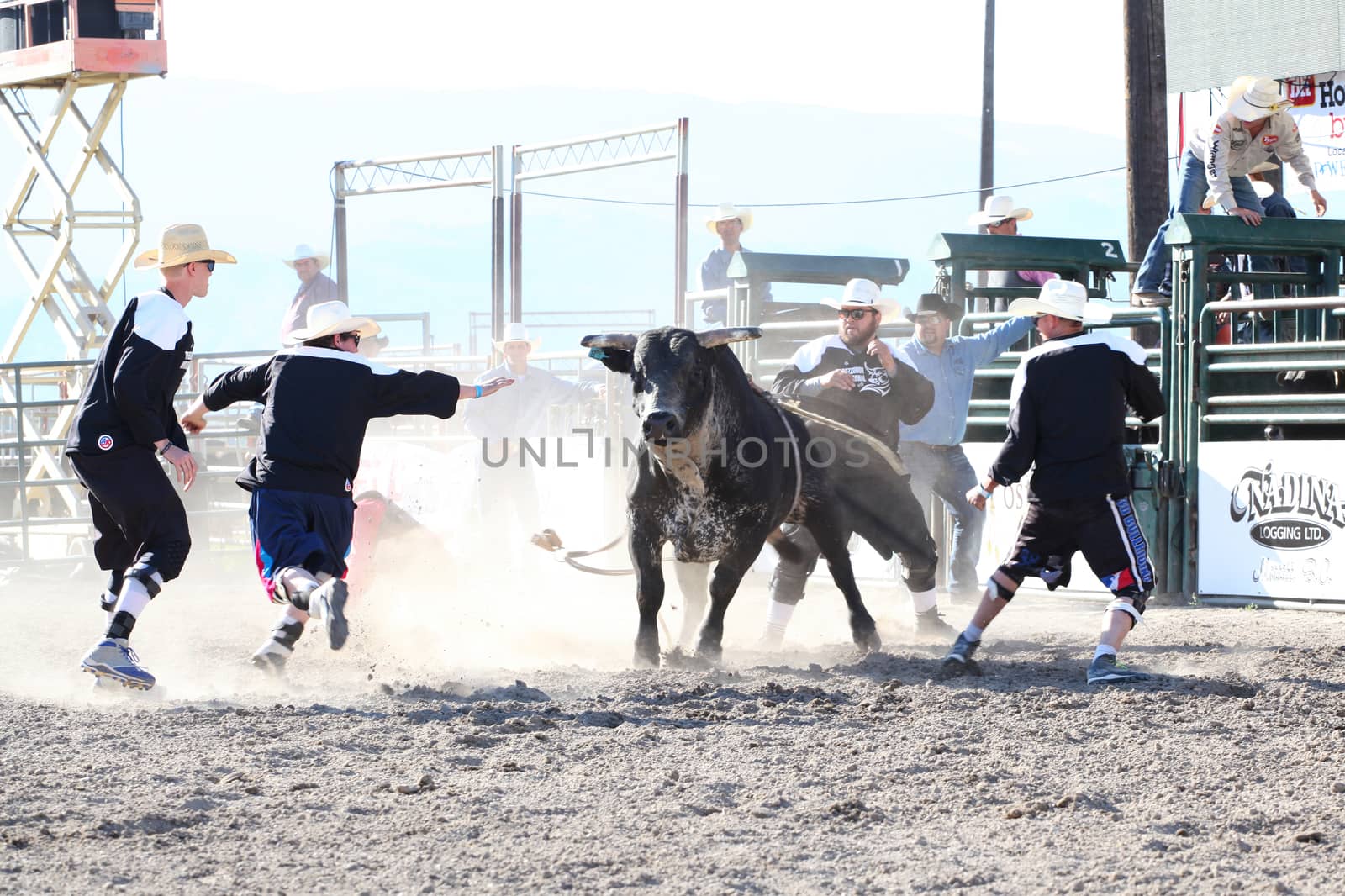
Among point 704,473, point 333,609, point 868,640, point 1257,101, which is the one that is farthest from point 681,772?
point 1257,101

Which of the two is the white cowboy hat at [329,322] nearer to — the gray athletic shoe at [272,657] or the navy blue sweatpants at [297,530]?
the navy blue sweatpants at [297,530]

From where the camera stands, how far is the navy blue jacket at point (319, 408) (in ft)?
20.2

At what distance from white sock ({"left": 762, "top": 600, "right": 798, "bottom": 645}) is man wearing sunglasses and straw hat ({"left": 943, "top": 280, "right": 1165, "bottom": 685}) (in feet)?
4.86

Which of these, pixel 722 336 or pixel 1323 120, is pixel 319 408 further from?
pixel 1323 120

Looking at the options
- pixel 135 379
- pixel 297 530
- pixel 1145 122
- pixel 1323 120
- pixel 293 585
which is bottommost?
pixel 293 585

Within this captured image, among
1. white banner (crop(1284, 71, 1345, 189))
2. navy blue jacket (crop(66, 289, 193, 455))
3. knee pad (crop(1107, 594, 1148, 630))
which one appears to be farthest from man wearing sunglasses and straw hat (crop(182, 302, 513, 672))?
white banner (crop(1284, 71, 1345, 189))

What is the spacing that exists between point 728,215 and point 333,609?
7.72 m

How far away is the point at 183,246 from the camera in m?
6.31

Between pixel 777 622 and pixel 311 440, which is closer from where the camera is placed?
pixel 311 440

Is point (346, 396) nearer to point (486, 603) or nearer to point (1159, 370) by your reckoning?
point (486, 603)

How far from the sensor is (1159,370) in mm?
10211

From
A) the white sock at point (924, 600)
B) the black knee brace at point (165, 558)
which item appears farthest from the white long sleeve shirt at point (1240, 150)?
the black knee brace at point (165, 558)

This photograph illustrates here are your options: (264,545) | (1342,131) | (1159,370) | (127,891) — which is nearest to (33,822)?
(127,891)

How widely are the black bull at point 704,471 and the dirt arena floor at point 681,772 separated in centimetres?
45
